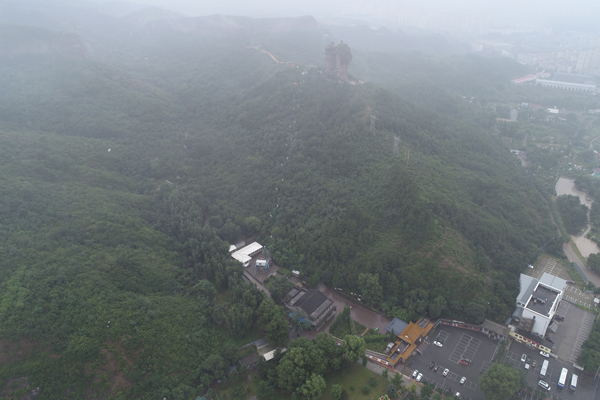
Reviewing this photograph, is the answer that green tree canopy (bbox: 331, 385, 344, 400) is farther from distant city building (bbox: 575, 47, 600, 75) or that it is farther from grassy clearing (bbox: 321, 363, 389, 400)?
distant city building (bbox: 575, 47, 600, 75)

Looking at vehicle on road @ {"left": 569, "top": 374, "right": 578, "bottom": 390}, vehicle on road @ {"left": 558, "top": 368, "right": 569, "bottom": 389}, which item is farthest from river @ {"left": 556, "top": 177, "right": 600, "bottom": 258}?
vehicle on road @ {"left": 569, "top": 374, "right": 578, "bottom": 390}

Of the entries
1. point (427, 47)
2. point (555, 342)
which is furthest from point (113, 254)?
point (427, 47)

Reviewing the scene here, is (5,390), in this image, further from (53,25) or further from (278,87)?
(53,25)

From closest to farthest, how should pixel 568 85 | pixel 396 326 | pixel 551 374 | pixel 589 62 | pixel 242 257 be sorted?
1. pixel 551 374
2. pixel 396 326
3. pixel 242 257
4. pixel 568 85
5. pixel 589 62

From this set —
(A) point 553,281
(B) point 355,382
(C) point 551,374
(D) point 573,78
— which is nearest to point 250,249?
(B) point 355,382

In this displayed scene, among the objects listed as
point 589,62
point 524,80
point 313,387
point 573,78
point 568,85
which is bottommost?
point 313,387

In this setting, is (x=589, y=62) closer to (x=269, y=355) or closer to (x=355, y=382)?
(x=355, y=382)
